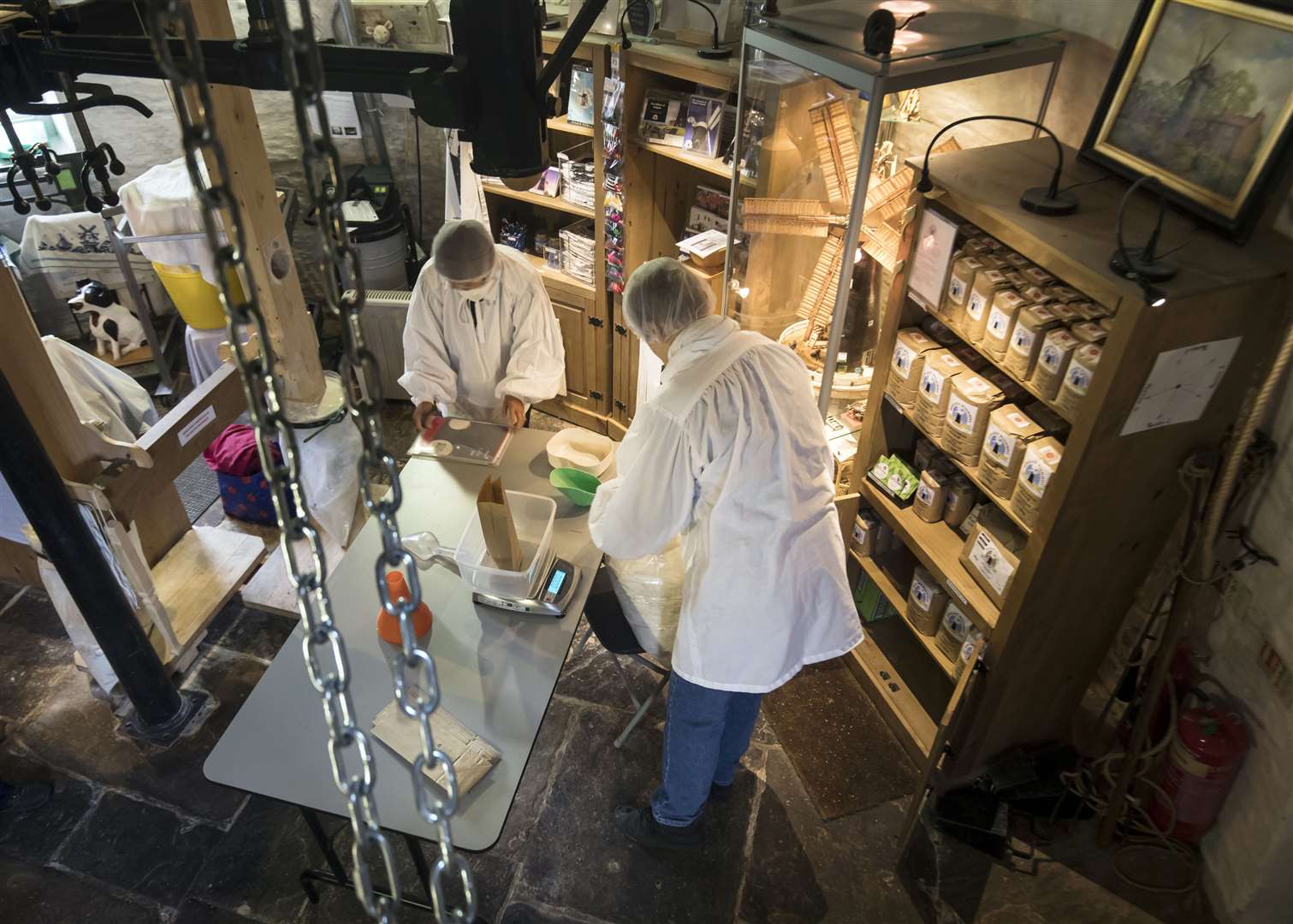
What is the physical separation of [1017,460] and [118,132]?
16.2ft

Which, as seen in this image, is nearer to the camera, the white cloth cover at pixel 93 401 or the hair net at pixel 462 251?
the hair net at pixel 462 251

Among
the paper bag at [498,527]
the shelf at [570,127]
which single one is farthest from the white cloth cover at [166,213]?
the paper bag at [498,527]

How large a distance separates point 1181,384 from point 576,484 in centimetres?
168

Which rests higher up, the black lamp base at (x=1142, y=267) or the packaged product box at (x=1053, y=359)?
the black lamp base at (x=1142, y=267)

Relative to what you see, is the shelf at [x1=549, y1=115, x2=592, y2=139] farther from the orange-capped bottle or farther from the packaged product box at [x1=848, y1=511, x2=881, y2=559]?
the orange-capped bottle

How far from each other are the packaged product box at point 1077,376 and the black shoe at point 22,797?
11.3 feet

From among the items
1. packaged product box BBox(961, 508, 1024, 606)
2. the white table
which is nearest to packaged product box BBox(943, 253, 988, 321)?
packaged product box BBox(961, 508, 1024, 606)

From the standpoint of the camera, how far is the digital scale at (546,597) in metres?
2.50

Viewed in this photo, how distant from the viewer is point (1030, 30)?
2.46m

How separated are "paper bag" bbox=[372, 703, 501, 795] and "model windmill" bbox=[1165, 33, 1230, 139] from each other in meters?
2.24

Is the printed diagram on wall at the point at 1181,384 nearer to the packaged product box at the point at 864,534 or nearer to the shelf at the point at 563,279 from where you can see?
the packaged product box at the point at 864,534

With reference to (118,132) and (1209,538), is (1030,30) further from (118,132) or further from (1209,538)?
(118,132)

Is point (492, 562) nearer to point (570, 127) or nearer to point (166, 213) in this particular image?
point (570, 127)

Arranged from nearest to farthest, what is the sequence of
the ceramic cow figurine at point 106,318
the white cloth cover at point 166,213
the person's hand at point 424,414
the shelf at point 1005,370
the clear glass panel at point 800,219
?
the shelf at point 1005,370 < the clear glass panel at point 800,219 < the person's hand at point 424,414 < the white cloth cover at point 166,213 < the ceramic cow figurine at point 106,318
